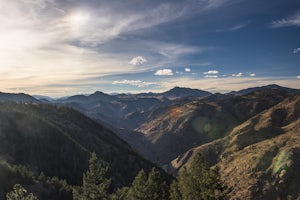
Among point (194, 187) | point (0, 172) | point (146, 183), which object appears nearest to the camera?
point (194, 187)

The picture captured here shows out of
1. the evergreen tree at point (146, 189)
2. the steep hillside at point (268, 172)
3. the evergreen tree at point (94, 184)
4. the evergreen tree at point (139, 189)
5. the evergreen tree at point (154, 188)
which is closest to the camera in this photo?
the evergreen tree at point (94, 184)

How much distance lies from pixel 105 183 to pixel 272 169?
12699 centimetres

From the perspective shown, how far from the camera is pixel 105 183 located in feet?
137

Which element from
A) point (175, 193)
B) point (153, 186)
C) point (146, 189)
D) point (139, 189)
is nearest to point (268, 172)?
point (175, 193)

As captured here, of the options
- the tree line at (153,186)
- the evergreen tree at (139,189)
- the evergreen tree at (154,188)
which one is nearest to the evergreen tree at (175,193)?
the tree line at (153,186)

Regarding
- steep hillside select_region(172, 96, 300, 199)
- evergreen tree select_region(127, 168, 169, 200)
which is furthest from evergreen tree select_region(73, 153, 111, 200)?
steep hillside select_region(172, 96, 300, 199)

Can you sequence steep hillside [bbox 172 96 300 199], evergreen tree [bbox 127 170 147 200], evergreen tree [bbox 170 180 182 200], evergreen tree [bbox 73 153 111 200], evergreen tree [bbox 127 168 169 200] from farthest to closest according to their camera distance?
steep hillside [bbox 172 96 300 199]
evergreen tree [bbox 170 180 182 200]
evergreen tree [bbox 127 168 169 200]
evergreen tree [bbox 127 170 147 200]
evergreen tree [bbox 73 153 111 200]

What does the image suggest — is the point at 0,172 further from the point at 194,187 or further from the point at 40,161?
the point at 194,187

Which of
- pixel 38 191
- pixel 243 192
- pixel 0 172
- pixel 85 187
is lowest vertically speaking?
pixel 243 192

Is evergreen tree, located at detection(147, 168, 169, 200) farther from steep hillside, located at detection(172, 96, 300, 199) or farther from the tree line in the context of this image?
steep hillside, located at detection(172, 96, 300, 199)

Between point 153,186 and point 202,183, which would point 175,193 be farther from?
point 202,183

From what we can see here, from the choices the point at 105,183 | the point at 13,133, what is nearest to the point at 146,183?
the point at 105,183

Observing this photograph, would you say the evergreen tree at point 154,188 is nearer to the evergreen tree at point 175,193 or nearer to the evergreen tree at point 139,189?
the evergreen tree at point 139,189

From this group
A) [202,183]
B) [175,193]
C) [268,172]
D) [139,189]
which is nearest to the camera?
[202,183]
